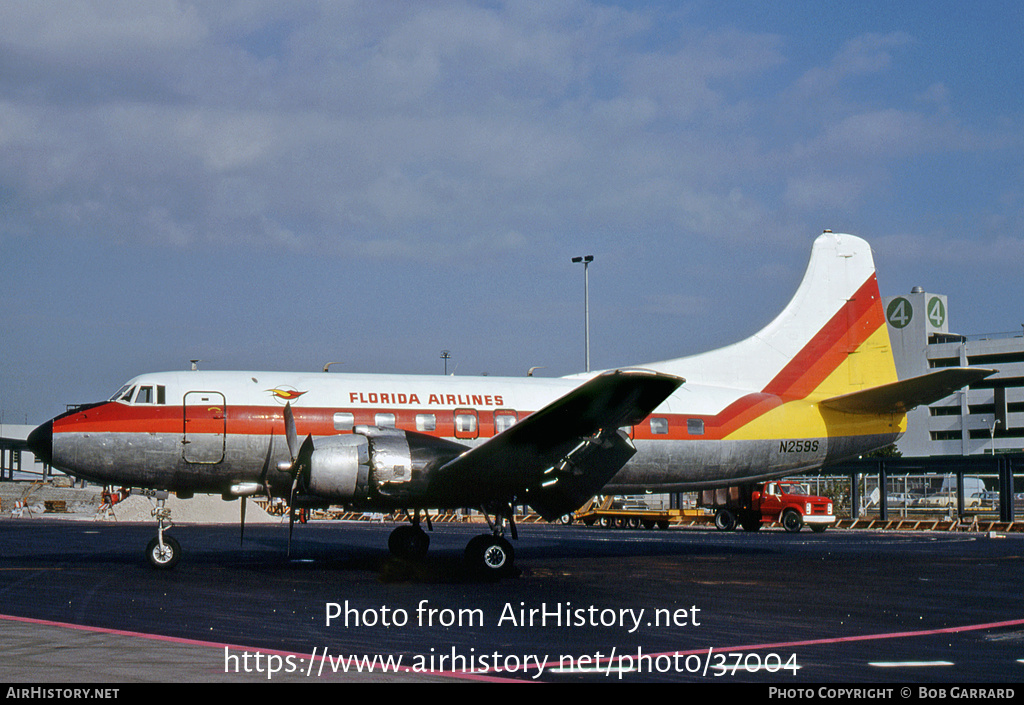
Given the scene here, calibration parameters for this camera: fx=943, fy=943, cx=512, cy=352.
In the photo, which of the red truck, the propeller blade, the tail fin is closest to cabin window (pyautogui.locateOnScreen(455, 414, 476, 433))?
the propeller blade

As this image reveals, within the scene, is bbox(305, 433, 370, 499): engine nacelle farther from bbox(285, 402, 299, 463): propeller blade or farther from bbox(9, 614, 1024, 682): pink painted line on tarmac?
bbox(9, 614, 1024, 682): pink painted line on tarmac

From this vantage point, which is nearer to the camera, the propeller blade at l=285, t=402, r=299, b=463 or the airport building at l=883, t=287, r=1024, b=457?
the propeller blade at l=285, t=402, r=299, b=463

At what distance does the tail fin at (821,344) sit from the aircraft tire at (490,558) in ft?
26.3

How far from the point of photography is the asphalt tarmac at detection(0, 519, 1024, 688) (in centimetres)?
894

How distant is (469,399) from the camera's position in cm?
2280

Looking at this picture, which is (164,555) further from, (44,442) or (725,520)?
(725,520)

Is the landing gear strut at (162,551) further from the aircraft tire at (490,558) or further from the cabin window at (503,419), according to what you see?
the cabin window at (503,419)

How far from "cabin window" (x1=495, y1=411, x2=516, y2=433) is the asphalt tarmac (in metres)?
3.28

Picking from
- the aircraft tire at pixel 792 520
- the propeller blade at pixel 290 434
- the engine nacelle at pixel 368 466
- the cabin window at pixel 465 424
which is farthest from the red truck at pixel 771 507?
the engine nacelle at pixel 368 466

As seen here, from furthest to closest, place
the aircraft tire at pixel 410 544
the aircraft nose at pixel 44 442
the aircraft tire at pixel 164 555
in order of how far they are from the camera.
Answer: the aircraft tire at pixel 410 544 → the aircraft nose at pixel 44 442 → the aircraft tire at pixel 164 555

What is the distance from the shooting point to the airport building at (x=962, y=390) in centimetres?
12156
